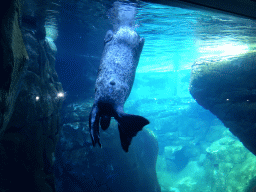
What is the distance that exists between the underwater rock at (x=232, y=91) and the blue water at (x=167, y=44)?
1.12 metres

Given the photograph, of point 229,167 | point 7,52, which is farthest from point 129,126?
point 229,167

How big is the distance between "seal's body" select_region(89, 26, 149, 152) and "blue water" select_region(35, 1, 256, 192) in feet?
5.51

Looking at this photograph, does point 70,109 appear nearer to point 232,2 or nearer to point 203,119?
point 232,2

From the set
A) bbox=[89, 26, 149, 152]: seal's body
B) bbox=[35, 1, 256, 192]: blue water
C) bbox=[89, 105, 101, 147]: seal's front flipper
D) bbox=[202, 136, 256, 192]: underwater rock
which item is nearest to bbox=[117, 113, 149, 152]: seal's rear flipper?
bbox=[89, 26, 149, 152]: seal's body

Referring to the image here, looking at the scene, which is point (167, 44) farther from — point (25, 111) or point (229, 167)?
point (25, 111)

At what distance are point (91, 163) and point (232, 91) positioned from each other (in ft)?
30.0

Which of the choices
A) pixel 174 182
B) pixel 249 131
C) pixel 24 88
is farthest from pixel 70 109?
pixel 174 182

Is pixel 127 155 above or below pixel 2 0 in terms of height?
below

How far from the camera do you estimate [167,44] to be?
687 inches

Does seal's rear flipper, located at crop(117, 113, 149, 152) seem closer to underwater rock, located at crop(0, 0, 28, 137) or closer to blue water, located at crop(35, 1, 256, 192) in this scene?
underwater rock, located at crop(0, 0, 28, 137)

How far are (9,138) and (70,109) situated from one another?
6.61 meters

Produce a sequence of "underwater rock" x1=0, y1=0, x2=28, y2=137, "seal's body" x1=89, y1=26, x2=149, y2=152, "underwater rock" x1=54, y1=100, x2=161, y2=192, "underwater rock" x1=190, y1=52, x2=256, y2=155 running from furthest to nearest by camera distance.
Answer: "underwater rock" x1=190, y1=52, x2=256, y2=155
"underwater rock" x1=54, y1=100, x2=161, y2=192
"seal's body" x1=89, y1=26, x2=149, y2=152
"underwater rock" x1=0, y1=0, x2=28, y2=137

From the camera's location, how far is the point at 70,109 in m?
10.3

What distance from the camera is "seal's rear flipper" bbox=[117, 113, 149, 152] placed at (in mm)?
2488
